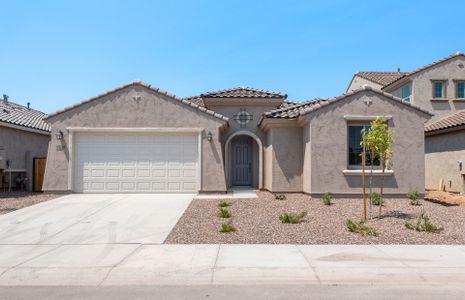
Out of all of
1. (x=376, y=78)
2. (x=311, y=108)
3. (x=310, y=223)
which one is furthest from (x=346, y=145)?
(x=376, y=78)

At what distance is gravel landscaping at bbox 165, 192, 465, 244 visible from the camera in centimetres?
808

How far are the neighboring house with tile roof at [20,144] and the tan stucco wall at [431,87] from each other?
71.3 ft

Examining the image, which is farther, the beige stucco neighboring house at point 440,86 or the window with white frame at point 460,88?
the window with white frame at point 460,88

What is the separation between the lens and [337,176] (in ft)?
46.4

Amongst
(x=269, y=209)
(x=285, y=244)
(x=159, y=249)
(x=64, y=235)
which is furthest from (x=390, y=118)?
(x=64, y=235)

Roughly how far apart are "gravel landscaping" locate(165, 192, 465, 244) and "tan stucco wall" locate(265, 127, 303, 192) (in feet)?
7.84

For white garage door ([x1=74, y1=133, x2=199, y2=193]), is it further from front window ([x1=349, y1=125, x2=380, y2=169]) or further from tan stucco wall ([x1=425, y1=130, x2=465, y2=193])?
tan stucco wall ([x1=425, y1=130, x2=465, y2=193])

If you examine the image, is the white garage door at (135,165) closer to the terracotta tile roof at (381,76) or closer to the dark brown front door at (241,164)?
the dark brown front door at (241,164)

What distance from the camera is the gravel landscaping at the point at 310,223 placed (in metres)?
8.08

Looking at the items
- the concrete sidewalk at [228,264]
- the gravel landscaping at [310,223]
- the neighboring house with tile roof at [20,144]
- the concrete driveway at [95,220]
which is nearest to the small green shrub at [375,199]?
the gravel landscaping at [310,223]

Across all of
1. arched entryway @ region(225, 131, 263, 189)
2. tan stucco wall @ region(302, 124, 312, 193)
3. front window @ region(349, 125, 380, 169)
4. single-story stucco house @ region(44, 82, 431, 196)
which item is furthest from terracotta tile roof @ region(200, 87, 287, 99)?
front window @ region(349, 125, 380, 169)

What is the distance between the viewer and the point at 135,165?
50.4 ft

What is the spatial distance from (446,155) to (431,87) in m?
6.09

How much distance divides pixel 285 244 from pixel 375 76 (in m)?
25.6
